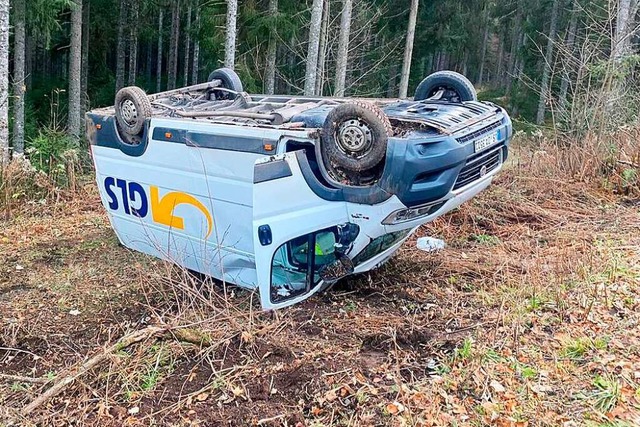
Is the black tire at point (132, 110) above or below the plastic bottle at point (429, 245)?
above

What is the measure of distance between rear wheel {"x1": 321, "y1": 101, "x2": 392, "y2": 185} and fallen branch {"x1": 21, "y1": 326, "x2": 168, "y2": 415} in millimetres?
1458

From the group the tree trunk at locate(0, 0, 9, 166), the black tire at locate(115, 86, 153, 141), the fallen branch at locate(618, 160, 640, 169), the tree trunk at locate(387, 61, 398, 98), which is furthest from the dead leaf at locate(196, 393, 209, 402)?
the tree trunk at locate(387, 61, 398, 98)

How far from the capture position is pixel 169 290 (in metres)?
4.22

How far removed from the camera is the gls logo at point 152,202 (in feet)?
13.9

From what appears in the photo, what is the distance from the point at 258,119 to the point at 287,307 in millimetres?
1378

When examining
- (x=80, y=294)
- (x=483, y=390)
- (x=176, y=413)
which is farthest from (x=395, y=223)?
(x=80, y=294)

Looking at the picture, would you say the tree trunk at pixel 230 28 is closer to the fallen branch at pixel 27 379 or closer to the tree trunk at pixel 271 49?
the tree trunk at pixel 271 49

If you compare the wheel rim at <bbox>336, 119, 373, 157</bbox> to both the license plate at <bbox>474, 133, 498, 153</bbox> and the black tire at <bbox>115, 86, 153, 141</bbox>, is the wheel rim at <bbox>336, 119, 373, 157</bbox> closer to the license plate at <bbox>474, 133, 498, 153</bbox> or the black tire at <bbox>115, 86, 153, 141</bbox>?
the license plate at <bbox>474, 133, 498, 153</bbox>

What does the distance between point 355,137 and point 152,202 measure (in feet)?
6.81

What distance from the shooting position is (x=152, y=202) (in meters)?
4.55

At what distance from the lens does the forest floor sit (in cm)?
259

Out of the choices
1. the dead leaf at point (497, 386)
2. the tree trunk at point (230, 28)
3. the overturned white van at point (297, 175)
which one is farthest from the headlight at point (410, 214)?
the tree trunk at point (230, 28)

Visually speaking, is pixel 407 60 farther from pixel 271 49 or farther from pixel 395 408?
pixel 395 408

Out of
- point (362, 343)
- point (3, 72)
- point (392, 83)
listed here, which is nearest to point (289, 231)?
point (362, 343)
